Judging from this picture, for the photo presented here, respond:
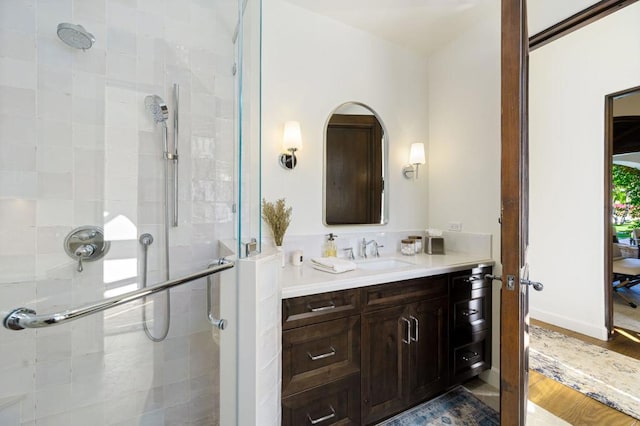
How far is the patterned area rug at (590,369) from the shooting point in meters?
1.66

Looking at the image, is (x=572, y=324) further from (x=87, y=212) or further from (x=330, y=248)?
(x=87, y=212)

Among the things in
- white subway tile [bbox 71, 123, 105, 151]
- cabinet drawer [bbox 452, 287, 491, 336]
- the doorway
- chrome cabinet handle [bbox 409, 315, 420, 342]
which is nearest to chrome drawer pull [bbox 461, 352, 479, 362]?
cabinet drawer [bbox 452, 287, 491, 336]

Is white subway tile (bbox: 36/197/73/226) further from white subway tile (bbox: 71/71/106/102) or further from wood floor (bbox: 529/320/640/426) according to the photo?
wood floor (bbox: 529/320/640/426)

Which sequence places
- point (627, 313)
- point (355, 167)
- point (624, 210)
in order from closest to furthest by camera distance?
point (355, 167) → point (627, 313) → point (624, 210)

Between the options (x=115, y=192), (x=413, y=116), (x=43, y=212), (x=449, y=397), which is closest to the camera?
(x=43, y=212)

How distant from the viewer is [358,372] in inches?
55.2

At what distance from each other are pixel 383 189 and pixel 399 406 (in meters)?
1.53

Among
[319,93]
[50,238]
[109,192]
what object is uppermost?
[319,93]

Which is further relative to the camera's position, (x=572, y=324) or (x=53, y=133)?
(x=572, y=324)

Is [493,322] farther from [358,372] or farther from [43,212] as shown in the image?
[43,212]

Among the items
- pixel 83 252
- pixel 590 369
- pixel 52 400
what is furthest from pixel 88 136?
pixel 590 369

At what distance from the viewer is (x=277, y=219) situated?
1.72 m

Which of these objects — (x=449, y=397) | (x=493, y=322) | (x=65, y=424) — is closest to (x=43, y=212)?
(x=65, y=424)

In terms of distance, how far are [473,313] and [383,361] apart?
0.81 meters
